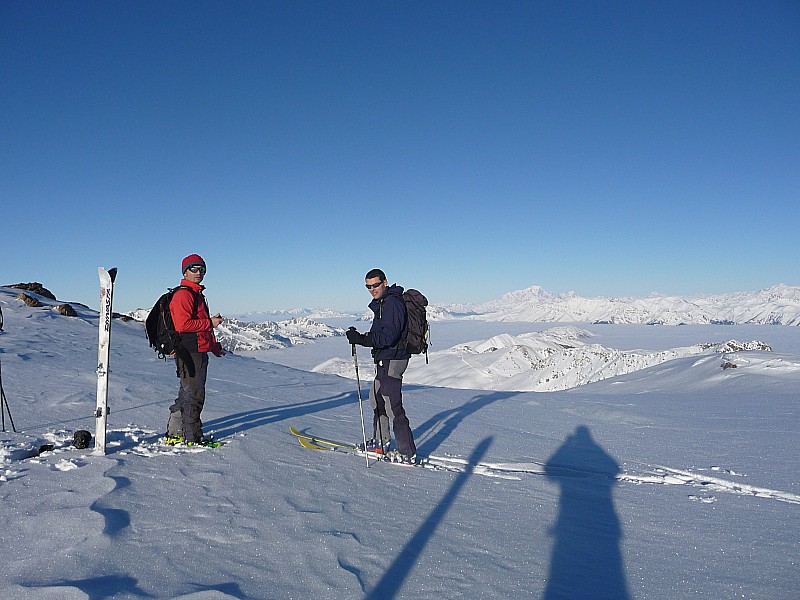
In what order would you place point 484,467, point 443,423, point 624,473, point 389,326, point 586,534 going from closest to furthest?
point 586,534
point 389,326
point 484,467
point 624,473
point 443,423

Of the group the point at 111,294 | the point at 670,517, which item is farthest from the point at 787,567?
the point at 111,294

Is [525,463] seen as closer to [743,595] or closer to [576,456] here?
[576,456]

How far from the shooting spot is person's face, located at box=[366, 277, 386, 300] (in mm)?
5879

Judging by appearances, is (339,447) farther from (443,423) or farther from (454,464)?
(443,423)

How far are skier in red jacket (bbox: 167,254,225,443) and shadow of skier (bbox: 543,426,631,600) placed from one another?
4373 millimetres

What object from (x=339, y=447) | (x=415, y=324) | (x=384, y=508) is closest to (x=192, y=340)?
(x=339, y=447)

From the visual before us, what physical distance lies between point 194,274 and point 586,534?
5.39 m

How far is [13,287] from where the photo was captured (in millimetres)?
24484

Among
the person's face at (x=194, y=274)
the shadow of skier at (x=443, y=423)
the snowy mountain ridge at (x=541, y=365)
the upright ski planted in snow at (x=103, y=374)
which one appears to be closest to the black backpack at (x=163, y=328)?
the person's face at (x=194, y=274)

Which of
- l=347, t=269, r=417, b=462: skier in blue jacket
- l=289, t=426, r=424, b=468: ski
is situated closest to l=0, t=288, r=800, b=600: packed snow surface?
l=289, t=426, r=424, b=468: ski

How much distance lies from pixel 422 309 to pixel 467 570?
3369 mm

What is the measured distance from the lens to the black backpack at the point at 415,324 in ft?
19.2

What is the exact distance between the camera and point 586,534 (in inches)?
165

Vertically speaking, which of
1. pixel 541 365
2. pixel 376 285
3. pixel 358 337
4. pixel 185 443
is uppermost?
pixel 376 285
